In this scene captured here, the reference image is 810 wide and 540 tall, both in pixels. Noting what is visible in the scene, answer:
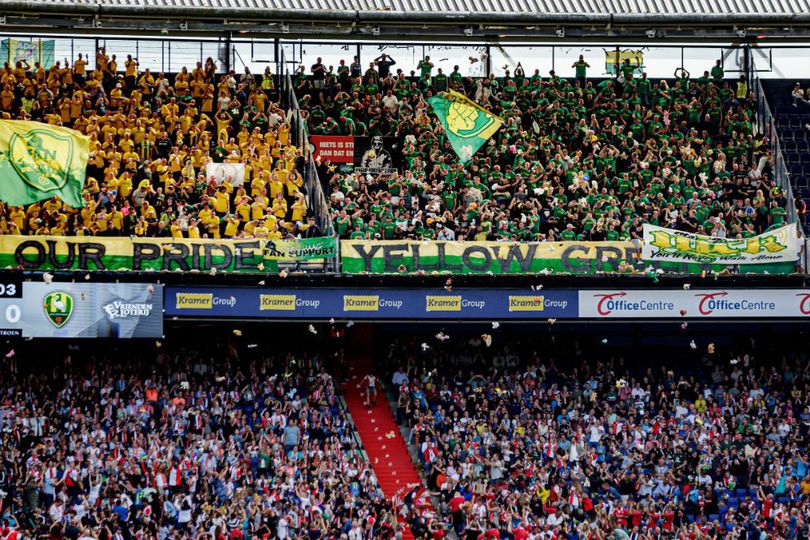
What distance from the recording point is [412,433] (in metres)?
36.8

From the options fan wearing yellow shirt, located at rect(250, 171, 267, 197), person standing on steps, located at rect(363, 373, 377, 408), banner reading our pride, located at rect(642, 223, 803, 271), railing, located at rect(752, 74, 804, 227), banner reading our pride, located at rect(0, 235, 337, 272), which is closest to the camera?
banner reading our pride, located at rect(0, 235, 337, 272)

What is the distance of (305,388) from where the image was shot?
3750cm

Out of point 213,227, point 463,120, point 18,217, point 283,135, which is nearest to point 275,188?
point 213,227

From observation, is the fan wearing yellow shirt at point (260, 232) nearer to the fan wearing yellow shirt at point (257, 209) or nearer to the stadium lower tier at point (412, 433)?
the fan wearing yellow shirt at point (257, 209)

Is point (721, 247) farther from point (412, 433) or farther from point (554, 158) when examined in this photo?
point (412, 433)

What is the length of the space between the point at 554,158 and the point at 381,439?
32.9 feet

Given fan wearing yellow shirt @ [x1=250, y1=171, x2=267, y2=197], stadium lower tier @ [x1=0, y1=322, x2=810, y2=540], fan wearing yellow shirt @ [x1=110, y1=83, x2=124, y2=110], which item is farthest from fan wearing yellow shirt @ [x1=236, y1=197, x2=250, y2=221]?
fan wearing yellow shirt @ [x1=110, y1=83, x2=124, y2=110]

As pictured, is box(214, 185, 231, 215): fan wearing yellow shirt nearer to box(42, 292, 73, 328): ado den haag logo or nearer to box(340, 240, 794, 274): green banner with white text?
box(340, 240, 794, 274): green banner with white text

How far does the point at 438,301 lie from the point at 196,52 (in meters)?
11.9

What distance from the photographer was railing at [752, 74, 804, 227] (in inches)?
1608

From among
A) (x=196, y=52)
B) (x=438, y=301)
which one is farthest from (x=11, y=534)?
(x=196, y=52)

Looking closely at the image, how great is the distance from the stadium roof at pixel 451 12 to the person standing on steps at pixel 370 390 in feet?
31.9

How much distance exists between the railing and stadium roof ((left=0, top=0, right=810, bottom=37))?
3176 millimetres

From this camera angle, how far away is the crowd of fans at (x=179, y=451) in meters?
32.4
